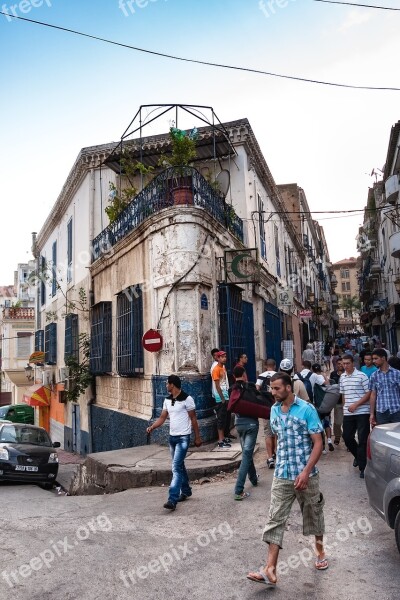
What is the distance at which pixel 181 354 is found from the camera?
9.43 meters

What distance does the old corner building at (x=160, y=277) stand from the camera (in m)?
9.66

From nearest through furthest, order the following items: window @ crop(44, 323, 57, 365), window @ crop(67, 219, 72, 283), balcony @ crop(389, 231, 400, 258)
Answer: window @ crop(67, 219, 72, 283) < window @ crop(44, 323, 57, 365) < balcony @ crop(389, 231, 400, 258)

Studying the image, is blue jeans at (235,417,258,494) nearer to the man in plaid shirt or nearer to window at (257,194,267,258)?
the man in plaid shirt

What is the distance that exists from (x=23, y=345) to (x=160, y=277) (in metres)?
32.8

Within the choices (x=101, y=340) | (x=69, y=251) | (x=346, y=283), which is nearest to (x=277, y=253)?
(x=69, y=251)

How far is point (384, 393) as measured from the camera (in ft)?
22.3

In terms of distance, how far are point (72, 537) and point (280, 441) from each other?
2715 mm

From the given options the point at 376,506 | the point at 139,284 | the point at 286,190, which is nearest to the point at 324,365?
the point at 286,190

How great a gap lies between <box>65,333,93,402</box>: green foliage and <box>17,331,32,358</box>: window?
26348mm

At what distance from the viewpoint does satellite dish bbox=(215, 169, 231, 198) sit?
13.1 metres

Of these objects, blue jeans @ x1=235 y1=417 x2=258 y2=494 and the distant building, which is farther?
the distant building

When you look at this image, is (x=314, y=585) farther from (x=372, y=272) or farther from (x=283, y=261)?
(x=372, y=272)

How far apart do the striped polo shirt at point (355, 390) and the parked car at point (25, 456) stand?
7.51 meters

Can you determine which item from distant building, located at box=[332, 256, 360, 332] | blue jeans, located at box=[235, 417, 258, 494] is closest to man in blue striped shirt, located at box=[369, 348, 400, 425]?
blue jeans, located at box=[235, 417, 258, 494]
